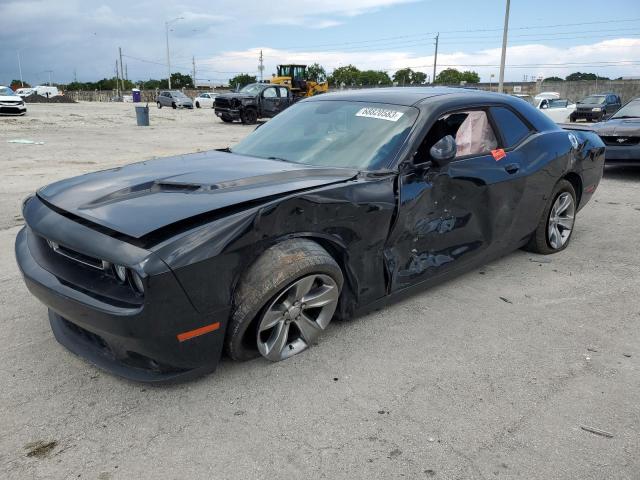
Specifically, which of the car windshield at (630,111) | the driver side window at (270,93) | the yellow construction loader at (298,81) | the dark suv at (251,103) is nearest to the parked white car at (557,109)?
the dark suv at (251,103)

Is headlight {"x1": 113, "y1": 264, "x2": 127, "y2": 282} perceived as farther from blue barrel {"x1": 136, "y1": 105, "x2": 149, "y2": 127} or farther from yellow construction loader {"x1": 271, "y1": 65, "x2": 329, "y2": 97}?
yellow construction loader {"x1": 271, "y1": 65, "x2": 329, "y2": 97}

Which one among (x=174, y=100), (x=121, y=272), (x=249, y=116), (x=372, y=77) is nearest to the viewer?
(x=121, y=272)

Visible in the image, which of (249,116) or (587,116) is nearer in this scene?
(587,116)

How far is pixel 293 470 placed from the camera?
213cm

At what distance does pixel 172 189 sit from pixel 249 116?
840 inches

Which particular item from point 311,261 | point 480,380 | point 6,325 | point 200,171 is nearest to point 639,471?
point 480,380

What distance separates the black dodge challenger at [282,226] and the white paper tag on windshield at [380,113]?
0.6 inches

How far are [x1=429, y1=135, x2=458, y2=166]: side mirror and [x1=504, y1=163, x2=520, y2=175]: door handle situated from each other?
84 cm

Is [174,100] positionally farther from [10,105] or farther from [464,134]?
[464,134]

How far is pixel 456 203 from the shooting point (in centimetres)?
355

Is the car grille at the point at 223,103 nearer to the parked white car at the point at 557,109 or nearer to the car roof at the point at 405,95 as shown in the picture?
the parked white car at the point at 557,109

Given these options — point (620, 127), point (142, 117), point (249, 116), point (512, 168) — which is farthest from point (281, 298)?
point (249, 116)

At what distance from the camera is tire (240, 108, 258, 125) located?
2311 centimetres

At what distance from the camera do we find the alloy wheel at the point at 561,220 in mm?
4695
